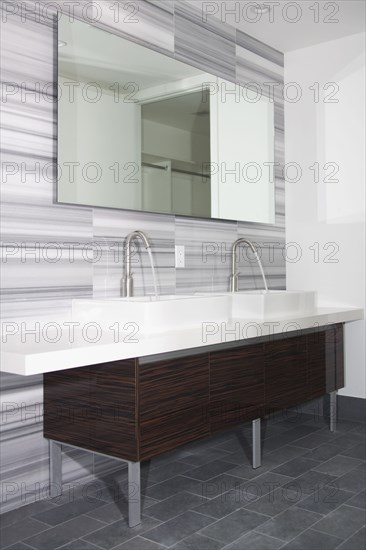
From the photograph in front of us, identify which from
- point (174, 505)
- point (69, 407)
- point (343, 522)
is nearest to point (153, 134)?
point (69, 407)

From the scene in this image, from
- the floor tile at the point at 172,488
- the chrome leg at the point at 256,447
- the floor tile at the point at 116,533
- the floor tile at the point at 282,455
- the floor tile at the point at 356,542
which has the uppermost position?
the chrome leg at the point at 256,447

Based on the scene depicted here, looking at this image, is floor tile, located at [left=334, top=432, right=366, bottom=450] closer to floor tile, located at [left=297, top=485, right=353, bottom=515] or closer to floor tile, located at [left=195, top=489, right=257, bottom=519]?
floor tile, located at [left=297, top=485, right=353, bottom=515]

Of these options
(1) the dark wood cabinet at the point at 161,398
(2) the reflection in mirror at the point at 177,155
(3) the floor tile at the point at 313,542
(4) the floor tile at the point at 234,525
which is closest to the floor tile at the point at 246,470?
(1) the dark wood cabinet at the point at 161,398

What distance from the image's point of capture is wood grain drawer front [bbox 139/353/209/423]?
214cm

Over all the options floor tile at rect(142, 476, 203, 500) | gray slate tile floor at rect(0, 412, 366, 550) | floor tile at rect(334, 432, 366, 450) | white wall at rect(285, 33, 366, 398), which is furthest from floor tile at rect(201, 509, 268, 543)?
white wall at rect(285, 33, 366, 398)

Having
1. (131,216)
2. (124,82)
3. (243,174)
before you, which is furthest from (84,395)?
(243,174)

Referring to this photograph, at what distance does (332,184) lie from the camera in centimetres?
378

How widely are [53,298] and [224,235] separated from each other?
1.30m

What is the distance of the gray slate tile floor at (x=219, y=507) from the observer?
2.11m

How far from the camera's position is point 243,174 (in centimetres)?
364

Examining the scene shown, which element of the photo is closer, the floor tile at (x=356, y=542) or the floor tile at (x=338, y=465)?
the floor tile at (x=356, y=542)

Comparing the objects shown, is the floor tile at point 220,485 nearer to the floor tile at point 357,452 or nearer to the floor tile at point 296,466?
the floor tile at point 296,466

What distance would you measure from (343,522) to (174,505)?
25.6 inches

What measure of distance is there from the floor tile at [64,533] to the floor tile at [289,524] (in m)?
0.62
